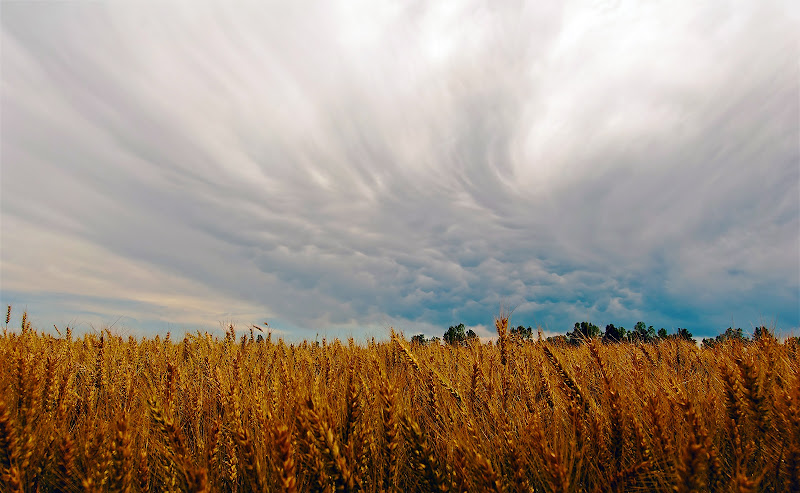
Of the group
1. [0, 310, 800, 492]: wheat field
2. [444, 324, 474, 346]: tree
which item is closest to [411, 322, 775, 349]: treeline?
[444, 324, 474, 346]: tree

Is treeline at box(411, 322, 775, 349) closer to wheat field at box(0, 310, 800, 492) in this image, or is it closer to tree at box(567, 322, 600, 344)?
tree at box(567, 322, 600, 344)

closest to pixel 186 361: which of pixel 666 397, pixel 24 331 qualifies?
pixel 24 331

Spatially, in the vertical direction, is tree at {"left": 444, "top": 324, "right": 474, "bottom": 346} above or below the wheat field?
above

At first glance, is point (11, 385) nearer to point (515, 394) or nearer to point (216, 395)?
point (216, 395)

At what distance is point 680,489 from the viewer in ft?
6.48

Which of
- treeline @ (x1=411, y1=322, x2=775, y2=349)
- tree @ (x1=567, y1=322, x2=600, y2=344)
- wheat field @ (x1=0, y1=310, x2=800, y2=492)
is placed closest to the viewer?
wheat field @ (x1=0, y1=310, x2=800, y2=492)

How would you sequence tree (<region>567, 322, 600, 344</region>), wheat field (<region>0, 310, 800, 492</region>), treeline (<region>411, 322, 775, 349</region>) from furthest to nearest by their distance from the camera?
treeline (<region>411, 322, 775, 349</region>) → tree (<region>567, 322, 600, 344</region>) → wheat field (<region>0, 310, 800, 492</region>)

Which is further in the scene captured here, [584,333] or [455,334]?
[455,334]

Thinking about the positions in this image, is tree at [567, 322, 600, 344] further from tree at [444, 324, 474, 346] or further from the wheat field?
tree at [444, 324, 474, 346]

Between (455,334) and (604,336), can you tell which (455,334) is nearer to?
(455,334)

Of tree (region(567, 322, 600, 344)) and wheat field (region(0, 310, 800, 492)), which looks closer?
wheat field (region(0, 310, 800, 492))

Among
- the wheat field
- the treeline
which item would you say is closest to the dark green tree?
the treeline

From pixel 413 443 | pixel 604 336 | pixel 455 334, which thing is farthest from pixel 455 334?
pixel 413 443

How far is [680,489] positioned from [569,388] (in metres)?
1.46
